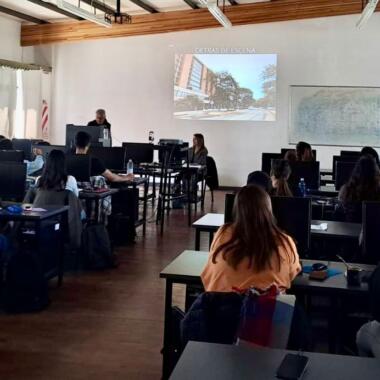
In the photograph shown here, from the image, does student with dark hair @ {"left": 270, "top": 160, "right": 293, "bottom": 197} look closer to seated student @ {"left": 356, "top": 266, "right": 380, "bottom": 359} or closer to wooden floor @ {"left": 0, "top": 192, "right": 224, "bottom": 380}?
wooden floor @ {"left": 0, "top": 192, "right": 224, "bottom": 380}

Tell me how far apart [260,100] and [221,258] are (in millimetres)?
9667

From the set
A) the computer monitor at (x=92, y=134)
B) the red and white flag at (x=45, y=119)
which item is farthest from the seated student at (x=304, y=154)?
the red and white flag at (x=45, y=119)

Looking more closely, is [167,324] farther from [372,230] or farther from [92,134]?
[92,134]

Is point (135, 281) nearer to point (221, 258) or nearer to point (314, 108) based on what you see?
point (221, 258)

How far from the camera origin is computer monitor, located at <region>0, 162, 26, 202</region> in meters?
5.37

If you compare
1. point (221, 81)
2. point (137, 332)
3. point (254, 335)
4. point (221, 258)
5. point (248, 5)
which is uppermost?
point (248, 5)

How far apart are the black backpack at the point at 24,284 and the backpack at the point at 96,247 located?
3.67 ft

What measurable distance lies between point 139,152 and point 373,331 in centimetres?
634

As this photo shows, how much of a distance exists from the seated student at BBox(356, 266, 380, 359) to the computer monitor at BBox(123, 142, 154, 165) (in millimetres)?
6170

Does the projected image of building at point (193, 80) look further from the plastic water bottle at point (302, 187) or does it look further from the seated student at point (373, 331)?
the seated student at point (373, 331)

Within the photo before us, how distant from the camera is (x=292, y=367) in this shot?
160 cm

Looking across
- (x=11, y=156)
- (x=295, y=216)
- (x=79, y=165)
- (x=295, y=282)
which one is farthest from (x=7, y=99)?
(x=295, y=282)

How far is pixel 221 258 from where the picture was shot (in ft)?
8.06

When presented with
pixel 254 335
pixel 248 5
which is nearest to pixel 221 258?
pixel 254 335
